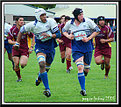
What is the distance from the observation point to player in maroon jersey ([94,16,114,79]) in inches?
461

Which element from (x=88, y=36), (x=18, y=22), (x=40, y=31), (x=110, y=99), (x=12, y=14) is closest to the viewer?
(x=110, y=99)

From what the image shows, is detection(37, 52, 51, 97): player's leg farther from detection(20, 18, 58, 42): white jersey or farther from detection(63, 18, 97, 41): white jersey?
detection(63, 18, 97, 41): white jersey

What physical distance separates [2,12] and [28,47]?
2.81 metres

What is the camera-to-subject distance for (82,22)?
928 centimetres

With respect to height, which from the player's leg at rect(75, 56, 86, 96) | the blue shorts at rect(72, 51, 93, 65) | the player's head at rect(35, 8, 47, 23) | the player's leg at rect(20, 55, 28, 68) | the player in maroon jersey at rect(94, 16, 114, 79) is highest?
the player's head at rect(35, 8, 47, 23)

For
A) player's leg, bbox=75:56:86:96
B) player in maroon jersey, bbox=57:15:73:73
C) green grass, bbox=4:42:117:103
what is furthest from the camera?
player in maroon jersey, bbox=57:15:73:73

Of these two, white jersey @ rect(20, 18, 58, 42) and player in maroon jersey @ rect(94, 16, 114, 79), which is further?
player in maroon jersey @ rect(94, 16, 114, 79)

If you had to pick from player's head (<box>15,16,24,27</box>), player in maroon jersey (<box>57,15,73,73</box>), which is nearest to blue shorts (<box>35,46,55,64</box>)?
player's head (<box>15,16,24,27</box>)

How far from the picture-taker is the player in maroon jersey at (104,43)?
11.7m

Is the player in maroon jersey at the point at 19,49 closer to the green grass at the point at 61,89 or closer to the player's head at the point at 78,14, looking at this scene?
the green grass at the point at 61,89

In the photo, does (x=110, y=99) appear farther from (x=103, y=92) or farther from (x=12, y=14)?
(x=12, y=14)

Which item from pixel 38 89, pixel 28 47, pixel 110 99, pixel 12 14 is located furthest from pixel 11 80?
pixel 12 14

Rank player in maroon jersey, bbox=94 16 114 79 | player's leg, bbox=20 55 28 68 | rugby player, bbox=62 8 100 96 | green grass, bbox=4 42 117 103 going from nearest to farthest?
green grass, bbox=4 42 117 103
rugby player, bbox=62 8 100 96
player's leg, bbox=20 55 28 68
player in maroon jersey, bbox=94 16 114 79

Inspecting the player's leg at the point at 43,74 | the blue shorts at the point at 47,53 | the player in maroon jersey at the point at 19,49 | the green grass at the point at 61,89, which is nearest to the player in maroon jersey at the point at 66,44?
the green grass at the point at 61,89
